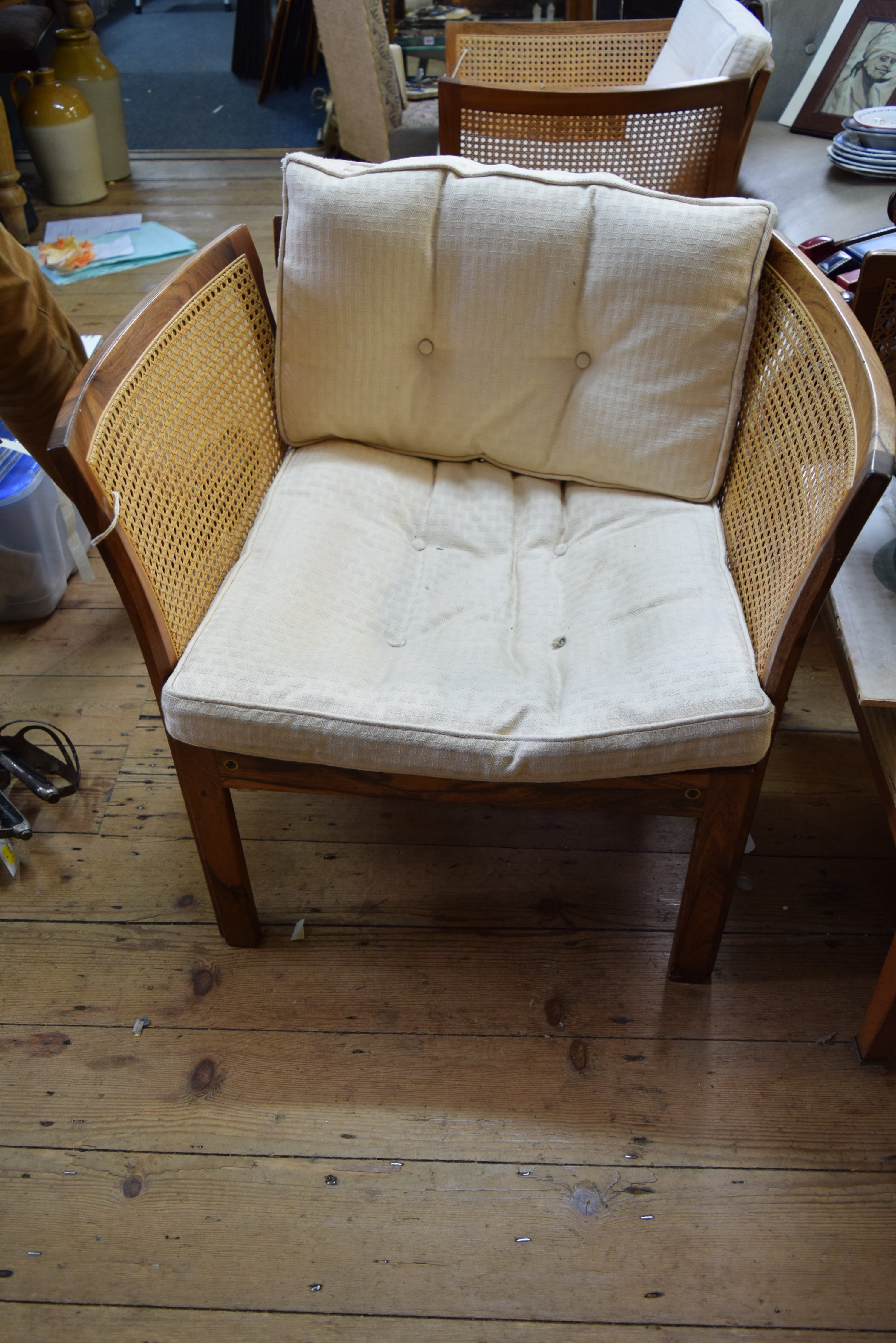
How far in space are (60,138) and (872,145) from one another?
2649 mm

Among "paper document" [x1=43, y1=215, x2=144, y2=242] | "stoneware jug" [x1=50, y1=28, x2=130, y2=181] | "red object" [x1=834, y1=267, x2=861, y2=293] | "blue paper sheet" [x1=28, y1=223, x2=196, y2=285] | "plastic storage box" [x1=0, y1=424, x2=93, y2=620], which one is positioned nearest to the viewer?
"red object" [x1=834, y1=267, x2=861, y2=293]

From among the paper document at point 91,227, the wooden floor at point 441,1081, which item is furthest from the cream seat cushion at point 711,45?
the paper document at point 91,227

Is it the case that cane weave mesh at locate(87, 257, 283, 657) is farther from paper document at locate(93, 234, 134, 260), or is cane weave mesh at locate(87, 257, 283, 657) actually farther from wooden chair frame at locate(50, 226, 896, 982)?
paper document at locate(93, 234, 134, 260)

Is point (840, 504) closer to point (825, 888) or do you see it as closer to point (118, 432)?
point (825, 888)

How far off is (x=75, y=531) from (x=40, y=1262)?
3.80 feet

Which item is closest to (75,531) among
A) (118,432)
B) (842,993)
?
(118,432)

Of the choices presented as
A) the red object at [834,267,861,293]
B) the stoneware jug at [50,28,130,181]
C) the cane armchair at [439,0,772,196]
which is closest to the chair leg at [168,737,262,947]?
the red object at [834,267,861,293]

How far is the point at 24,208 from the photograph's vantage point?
323 centimetres

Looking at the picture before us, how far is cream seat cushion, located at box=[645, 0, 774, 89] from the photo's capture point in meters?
1.76

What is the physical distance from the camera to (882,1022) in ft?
3.76

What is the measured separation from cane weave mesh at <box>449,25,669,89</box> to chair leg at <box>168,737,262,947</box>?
179 cm

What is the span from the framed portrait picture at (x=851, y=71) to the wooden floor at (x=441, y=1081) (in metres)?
1.64

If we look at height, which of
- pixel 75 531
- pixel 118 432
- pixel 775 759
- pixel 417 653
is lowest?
pixel 775 759

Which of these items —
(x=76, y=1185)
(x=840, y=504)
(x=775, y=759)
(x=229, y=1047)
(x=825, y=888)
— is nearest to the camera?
(x=840, y=504)
